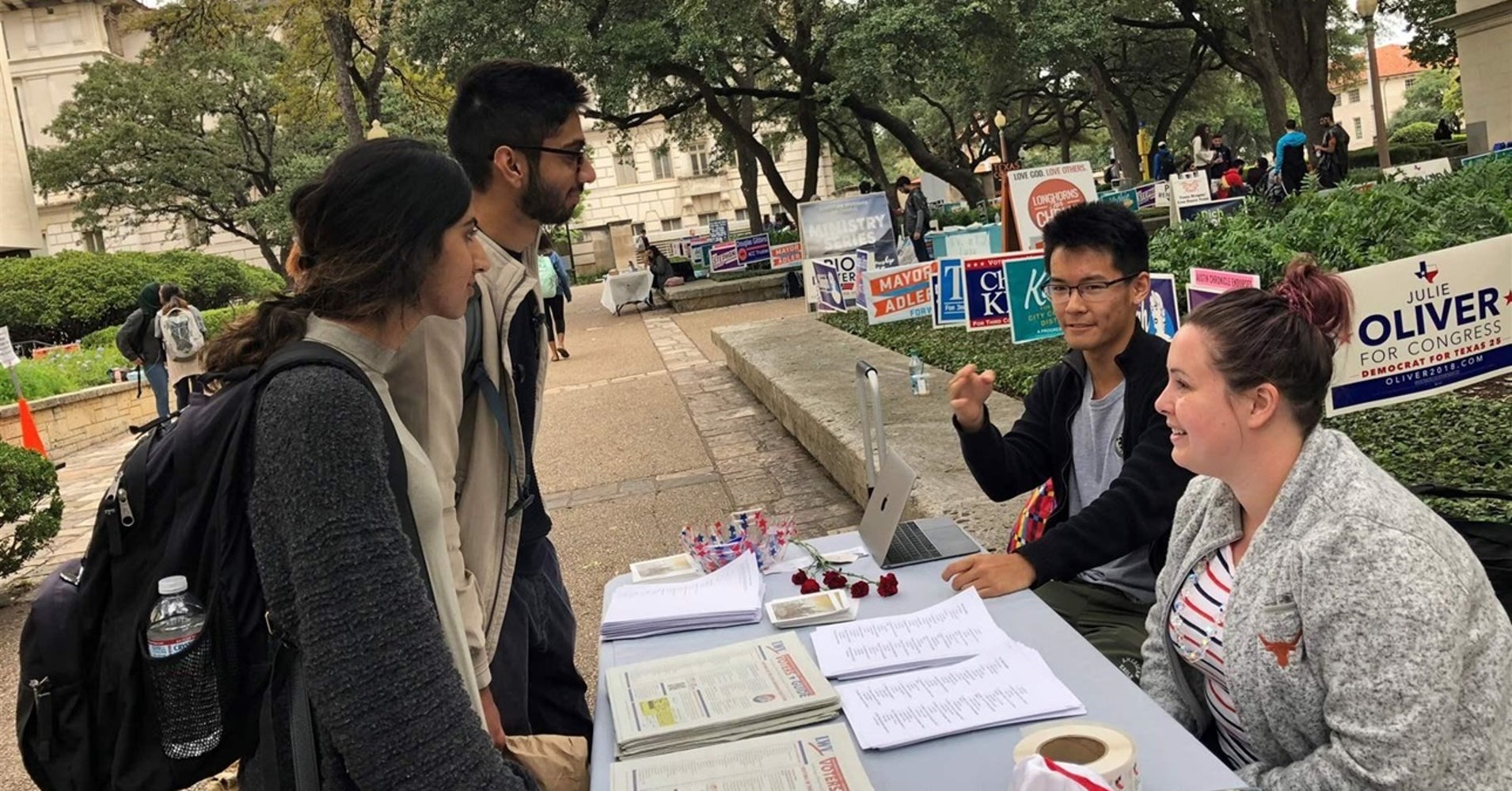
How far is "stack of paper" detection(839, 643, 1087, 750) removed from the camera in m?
1.73

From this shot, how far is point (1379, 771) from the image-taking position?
1.57 meters

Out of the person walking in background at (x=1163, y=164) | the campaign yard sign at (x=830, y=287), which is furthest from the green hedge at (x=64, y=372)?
the person walking in background at (x=1163, y=164)

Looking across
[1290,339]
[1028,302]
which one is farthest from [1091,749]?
[1028,302]

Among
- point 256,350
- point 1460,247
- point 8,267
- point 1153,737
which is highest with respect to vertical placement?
point 8,267

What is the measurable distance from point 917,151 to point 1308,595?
68.6 ft

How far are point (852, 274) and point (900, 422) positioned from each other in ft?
26.5

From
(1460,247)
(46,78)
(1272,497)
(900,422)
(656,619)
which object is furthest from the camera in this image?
(46,78)

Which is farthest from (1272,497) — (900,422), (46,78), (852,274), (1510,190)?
(46,78)

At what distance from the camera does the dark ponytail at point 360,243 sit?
159cm

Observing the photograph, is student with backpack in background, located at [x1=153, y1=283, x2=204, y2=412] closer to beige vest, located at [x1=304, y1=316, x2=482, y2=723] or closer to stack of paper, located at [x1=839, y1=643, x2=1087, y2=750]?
beige vest, located at [x1=304, y1=316, x2=482, y2=723]

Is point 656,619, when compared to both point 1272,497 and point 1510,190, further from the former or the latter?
point 1510,190

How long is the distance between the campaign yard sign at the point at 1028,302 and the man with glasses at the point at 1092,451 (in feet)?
17.7

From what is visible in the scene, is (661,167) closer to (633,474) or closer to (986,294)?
(986,294)

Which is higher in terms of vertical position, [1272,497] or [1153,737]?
[1272,497]
